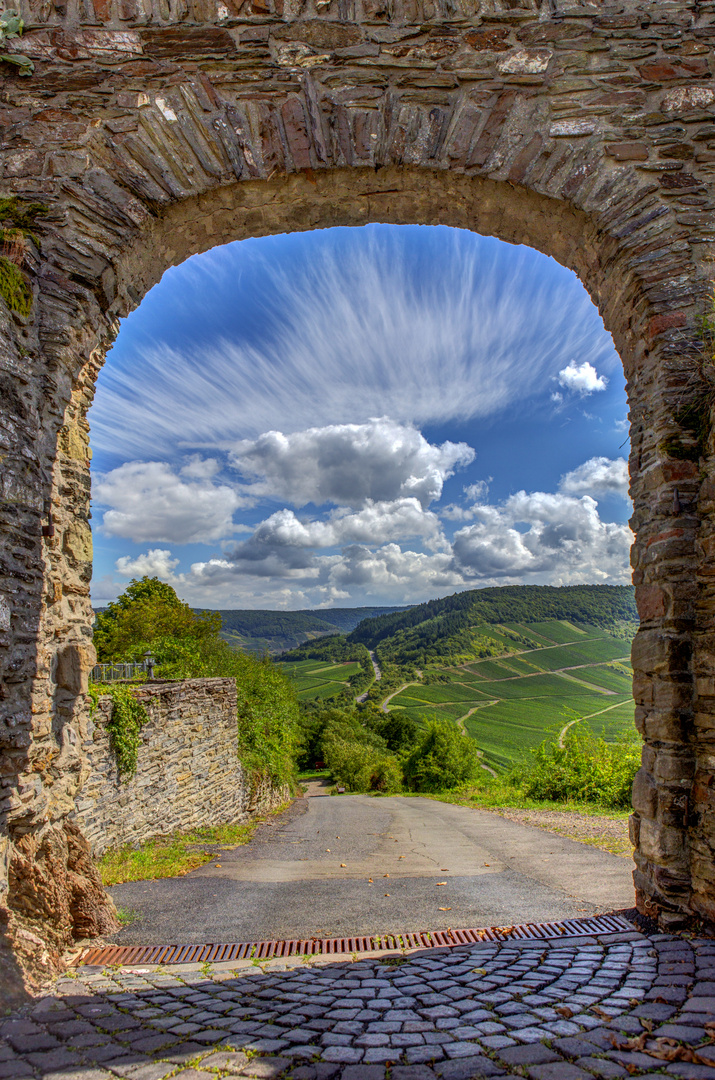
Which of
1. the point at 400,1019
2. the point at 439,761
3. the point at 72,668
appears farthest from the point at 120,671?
the point at 439,761

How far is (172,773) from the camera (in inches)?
354

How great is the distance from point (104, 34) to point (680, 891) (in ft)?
21.8

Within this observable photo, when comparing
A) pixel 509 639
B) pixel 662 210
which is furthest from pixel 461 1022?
pixel 509 639

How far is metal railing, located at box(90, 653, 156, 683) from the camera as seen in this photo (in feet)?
35.5

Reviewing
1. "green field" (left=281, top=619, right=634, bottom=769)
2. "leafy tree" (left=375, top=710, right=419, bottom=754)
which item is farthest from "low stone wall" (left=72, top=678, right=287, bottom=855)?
"green field" (left=281, top=619, right=634, bottom=769)

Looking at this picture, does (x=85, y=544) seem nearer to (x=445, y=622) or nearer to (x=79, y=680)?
(x=79, y=680)

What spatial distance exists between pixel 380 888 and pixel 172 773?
515cm

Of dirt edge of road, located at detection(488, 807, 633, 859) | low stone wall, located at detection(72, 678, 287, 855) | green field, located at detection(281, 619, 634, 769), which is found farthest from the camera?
green field, located at detection(281, 619, 634, 769)

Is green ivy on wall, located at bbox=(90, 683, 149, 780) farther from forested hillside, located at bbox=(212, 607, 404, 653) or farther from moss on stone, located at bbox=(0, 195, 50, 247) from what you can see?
forested hillside, located at bbox=(212, 607, 404, 653)

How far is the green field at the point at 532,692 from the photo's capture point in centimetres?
4440

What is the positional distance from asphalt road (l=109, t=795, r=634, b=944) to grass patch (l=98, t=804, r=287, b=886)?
23cm

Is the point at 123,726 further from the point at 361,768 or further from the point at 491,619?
the point at 491,619

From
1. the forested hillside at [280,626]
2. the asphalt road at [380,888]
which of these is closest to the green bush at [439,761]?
the asphalt road at [380,888]

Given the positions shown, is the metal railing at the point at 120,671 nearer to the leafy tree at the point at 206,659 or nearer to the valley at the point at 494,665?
the leafy tree at the point at 206,659
